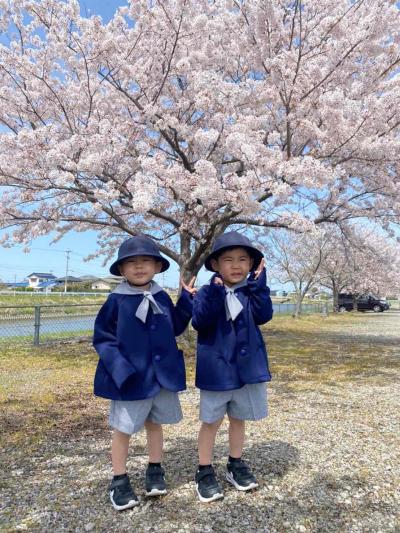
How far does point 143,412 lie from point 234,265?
1.02m

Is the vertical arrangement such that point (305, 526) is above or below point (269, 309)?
below

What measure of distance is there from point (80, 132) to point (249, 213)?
127 inches

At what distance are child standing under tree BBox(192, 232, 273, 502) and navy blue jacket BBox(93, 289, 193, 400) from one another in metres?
0.16

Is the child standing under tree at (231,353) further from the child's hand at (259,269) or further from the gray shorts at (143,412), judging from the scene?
the gray shorts at (143,412)

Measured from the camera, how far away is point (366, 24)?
6039mm

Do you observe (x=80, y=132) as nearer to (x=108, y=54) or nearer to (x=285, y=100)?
(x=108, y=54)

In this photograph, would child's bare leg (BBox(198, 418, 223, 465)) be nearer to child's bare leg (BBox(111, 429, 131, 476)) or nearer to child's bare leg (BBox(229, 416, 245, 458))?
child's bare leg (BBox(229, 416, 245, 458))

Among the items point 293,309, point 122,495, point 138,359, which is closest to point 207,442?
point 122,495

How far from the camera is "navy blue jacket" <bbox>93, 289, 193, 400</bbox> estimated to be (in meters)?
2.19

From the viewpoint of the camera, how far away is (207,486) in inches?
89.6

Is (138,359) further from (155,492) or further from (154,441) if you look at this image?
(155,492)

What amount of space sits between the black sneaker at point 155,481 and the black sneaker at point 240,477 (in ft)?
1.37

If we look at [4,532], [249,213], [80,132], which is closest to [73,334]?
[80,132]

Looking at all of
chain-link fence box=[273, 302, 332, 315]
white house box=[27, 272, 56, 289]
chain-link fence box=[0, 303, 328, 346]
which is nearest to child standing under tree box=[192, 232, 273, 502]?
chain-link fence box=[0, 303, 328, 346]
